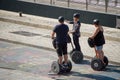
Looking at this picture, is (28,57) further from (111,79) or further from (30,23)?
(30,23)

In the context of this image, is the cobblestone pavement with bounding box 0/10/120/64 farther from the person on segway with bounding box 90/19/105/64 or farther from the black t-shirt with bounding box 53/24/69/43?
the black t-shirt with bounding box 53/24/69/43

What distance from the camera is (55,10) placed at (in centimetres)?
2916

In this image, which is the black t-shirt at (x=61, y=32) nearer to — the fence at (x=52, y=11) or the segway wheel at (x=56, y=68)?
the segway wheel at (x=56, y=68)

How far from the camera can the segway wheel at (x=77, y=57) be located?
18.7 metres

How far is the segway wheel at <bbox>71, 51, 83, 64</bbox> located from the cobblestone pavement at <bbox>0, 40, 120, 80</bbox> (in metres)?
0.20

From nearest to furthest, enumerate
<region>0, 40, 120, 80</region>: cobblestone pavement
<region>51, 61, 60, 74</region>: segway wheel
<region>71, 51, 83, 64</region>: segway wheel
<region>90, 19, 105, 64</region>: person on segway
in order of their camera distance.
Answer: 1. <region>0, 40, 120, 80</region>: cobblestone pavement
2. <region>51, 61, 60, 74</region>: segway wheel
3. <region>90, 19, 105, 64</region>: person on segway
4. <region>71, 51, 83, 64</region>: segway wheel

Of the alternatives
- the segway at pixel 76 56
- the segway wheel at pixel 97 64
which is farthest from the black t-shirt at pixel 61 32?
the segway at pixel 76 56

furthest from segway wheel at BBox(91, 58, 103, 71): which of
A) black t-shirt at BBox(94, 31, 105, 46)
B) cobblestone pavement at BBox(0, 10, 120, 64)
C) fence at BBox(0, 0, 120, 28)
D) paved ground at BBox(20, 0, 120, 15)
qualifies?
paved ground at BBox(20, 0, 120, 15)

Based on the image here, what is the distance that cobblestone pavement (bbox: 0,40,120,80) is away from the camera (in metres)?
16.8

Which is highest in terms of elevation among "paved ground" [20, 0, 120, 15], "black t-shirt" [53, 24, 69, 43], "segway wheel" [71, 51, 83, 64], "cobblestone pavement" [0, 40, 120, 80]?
"paved ground" [20, 0, 120, 15]

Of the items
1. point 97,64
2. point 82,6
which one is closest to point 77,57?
point 97,64

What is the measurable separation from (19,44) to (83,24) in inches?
232

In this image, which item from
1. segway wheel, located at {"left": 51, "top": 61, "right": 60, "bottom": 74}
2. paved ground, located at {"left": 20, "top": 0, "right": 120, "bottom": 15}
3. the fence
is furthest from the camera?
paved ground, located at {"left": 20, "top": 0, "right": 120, "bottom": 15}

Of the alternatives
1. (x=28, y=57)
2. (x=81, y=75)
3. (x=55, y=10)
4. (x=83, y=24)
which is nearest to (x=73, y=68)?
(x=81, y=75)
